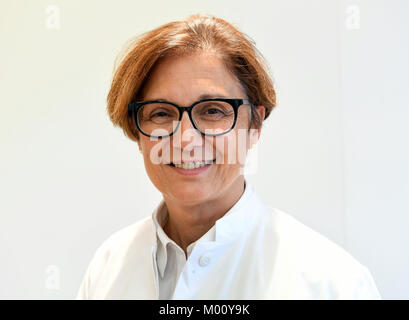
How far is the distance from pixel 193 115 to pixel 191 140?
0.05 m

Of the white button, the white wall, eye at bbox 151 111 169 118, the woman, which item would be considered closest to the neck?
the woman

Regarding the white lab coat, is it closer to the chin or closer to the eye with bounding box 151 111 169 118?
the chin

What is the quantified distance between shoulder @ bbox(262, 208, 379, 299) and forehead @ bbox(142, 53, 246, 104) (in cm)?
36

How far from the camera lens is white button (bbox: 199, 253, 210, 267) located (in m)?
1.00

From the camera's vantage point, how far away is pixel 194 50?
0.99 metres

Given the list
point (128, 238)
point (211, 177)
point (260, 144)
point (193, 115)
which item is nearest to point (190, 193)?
point (211, 177)

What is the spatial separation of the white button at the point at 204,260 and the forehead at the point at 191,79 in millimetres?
348

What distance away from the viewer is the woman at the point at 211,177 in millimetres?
965

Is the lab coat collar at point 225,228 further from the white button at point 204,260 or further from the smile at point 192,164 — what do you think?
the smile at point 192,164

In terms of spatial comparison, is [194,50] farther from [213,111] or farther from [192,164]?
[192,164]

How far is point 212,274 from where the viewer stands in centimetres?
101
